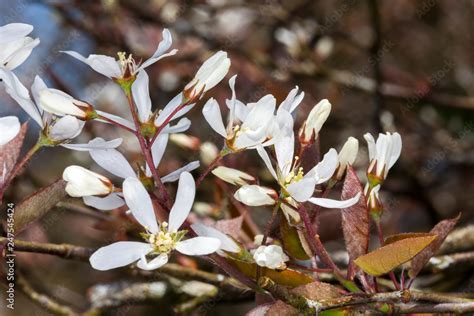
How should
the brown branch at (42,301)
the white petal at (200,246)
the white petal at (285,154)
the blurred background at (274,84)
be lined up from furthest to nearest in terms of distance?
the blurred background at (274,84)
the brown branch at (42,301)
the white petal at (285,154)
the white petal at (200,246)

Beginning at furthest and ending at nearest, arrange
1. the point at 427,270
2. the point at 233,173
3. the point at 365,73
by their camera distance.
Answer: the point at 365,73
the point at 427,270
the point at 233,173

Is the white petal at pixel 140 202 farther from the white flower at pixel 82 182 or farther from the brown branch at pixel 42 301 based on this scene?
the brown branch at pixel 42 301

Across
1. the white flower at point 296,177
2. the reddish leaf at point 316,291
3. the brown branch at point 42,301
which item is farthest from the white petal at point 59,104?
the brown branch at point 42,301

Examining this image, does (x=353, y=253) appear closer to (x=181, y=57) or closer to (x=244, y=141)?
(x=244, y=141)

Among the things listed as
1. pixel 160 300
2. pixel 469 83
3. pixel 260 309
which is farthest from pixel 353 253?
pixel 469 83

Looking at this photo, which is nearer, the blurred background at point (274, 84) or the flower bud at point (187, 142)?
the flower bud at point (187, 142)

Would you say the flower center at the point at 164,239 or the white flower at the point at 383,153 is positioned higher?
the white flower at the point at 383,153

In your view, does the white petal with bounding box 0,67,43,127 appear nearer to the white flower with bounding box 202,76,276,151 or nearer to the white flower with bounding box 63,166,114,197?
the white flower with bounding box 63,166,114,197

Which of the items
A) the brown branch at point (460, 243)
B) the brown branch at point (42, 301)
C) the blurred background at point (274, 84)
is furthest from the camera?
the blurred background at point (274, 84)
